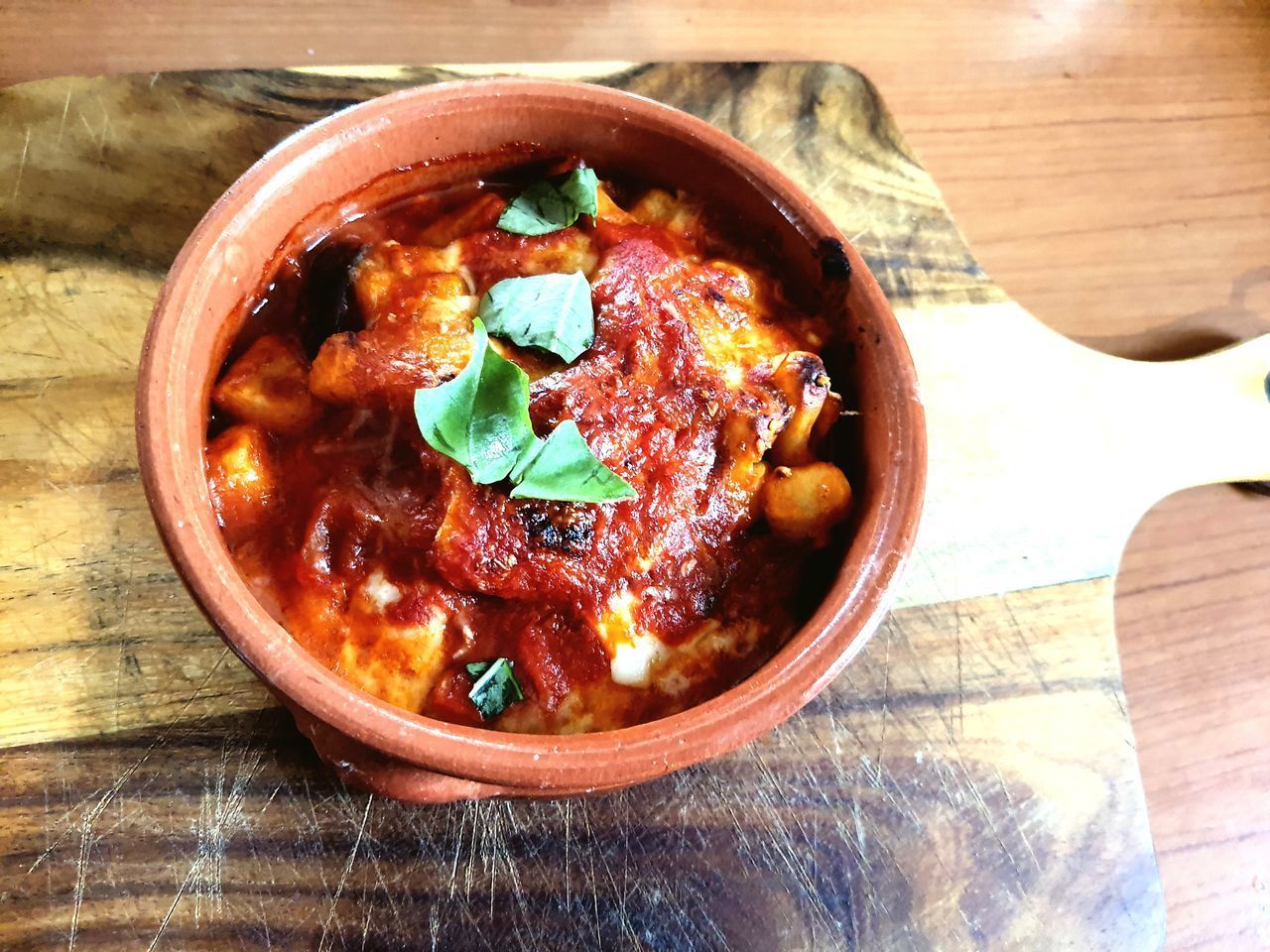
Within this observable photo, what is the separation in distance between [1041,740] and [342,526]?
115cm

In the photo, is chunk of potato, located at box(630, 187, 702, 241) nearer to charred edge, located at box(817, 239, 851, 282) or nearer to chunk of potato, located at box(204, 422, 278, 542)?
charred edge, located at box(817, 239, 851, 282)

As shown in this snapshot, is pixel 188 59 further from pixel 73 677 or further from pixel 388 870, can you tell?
pixel 388 870

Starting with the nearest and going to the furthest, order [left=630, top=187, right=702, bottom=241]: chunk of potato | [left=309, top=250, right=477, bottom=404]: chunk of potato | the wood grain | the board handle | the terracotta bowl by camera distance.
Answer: the terracotta bowl
[left=309, top=250, right=477, bottom=404]: chunk of potato
the wood grain
[left=630, top=187, right=702, bottom=241]: chunk of potato
the board handle

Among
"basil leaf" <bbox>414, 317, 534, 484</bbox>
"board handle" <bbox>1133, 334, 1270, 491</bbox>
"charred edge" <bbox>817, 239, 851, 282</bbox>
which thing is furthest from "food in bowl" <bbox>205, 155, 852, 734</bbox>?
"board handle" <bbox>1133, 334, 1270, 491</bbox>

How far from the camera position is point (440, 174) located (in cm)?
152

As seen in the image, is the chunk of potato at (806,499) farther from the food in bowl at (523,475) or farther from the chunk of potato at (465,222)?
the chunk of potato at (465,222)

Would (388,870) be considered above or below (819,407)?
below

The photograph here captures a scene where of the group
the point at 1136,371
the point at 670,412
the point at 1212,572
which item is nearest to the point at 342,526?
the point at 670,412

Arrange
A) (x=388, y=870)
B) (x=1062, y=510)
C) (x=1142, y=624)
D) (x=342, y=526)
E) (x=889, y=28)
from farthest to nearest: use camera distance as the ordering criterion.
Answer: (x=889, y=28) → (x=1142, y=624) → (x=1062, y=510) → (x=388, y=870) → (x=342, y=526)

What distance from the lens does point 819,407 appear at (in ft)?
4.45

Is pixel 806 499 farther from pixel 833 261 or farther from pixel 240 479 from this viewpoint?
pixel 240 479

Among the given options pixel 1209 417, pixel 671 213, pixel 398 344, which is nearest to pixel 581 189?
pixel 671 213

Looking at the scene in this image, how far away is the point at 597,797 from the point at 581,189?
0.89m

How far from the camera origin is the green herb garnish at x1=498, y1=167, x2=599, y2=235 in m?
1.43
